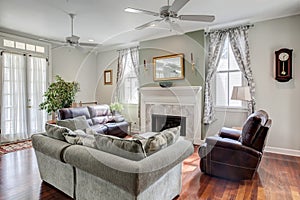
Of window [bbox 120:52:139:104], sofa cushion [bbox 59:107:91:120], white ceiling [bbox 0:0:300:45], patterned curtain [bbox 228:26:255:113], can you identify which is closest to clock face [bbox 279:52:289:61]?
patterned curtain [bbox 228:26:255:113]

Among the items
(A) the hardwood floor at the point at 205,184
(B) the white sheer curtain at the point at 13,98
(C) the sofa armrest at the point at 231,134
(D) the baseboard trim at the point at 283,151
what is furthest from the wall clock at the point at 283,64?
(B) the white sheer curtain at the point at 13,98

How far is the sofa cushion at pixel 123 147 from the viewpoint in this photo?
1765 millimetres

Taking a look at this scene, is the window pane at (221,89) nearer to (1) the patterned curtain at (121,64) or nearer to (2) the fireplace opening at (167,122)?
(2) the fireplace opening at (167,122)

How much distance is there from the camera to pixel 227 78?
445 centimetres

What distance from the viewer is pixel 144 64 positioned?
219 inches

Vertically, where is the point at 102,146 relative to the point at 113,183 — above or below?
above

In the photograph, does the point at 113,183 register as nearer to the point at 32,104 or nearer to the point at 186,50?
the point at 186,50

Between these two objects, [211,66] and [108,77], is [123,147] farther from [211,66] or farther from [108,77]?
[108,77]

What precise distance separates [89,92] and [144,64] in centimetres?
262

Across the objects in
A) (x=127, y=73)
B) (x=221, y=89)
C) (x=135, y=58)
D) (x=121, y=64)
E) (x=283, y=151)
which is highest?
(x=135, y=58)

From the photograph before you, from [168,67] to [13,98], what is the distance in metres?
4.02

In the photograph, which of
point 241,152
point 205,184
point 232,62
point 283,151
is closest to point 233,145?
point 241,152

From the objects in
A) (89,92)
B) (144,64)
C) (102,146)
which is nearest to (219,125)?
(144,64)

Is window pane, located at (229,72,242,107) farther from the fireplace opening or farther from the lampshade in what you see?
the fireplace opening
